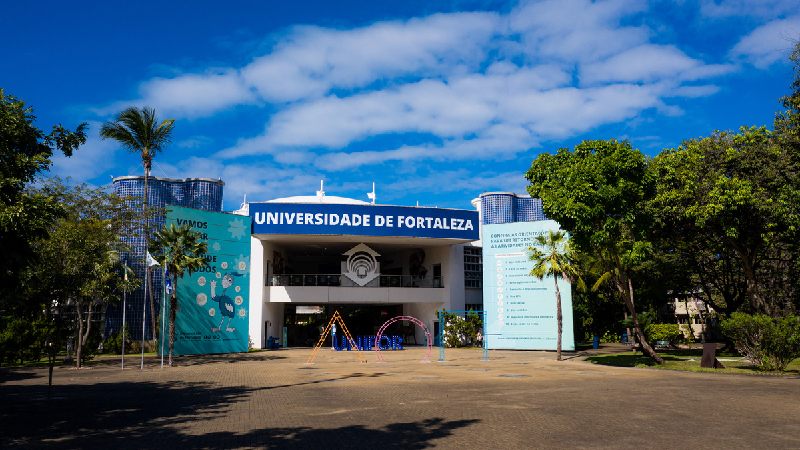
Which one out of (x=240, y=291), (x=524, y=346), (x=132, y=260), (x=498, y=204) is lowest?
(x=524, y=346)

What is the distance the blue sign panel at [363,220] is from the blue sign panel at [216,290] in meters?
1.91

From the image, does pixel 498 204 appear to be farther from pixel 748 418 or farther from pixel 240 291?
pixel 748 418

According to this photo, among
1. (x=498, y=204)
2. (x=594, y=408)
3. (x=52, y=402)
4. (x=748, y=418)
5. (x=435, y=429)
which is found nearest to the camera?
(x=435, y=429)

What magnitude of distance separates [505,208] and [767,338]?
75472 millimetres

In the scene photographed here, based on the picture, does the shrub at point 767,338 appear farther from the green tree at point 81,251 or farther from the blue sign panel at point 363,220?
the green tree at point 81,251

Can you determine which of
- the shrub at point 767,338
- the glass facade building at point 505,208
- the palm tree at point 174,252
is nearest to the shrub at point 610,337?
the shrub at point 767,338

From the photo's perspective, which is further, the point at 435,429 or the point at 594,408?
the point at 594,408

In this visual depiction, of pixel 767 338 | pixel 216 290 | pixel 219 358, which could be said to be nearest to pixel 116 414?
pixel 219 358

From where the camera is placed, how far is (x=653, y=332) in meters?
43.2

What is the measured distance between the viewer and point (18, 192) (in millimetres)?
11820

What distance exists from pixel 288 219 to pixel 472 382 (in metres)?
22.4

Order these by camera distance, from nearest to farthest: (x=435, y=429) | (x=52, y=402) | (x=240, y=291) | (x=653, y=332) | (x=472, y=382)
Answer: (x=435, y=429), (x=52, y=402), (x=472, y=382), (x=240, y=291), (x=653, y=332)

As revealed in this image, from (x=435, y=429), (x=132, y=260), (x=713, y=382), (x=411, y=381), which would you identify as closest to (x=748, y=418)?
(x=435, y=429)

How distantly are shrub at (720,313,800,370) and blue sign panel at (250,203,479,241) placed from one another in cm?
2158
